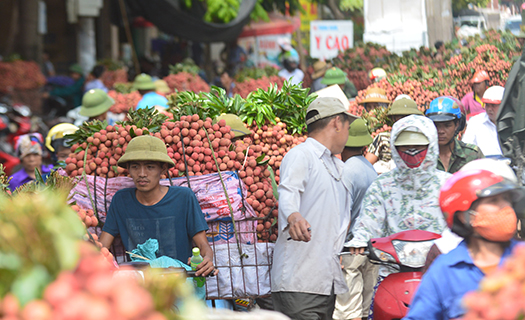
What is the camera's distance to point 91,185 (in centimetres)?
437

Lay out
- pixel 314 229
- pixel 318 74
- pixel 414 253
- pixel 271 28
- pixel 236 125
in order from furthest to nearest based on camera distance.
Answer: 1. pixel 271 28
2. pixel 318 74
3. pixel 236 125
4. pixel 314 229
5. pixel 414 253

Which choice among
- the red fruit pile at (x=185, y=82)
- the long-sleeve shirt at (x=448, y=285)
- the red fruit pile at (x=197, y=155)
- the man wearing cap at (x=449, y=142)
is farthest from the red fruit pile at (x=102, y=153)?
the red fruit pile at (x=185, y=82)

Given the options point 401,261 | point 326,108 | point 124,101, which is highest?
point 124,101

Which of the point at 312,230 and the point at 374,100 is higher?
the point at 374,100

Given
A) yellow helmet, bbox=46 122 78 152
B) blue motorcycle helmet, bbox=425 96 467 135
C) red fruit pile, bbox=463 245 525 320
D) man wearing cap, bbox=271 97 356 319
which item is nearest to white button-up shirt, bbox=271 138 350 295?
man wearing cap, bbox=271 97 356 319

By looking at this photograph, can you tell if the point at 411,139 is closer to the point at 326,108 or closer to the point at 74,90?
the point at 326,108

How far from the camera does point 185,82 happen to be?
465 inches

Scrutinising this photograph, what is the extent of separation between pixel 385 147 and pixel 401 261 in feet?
8.82

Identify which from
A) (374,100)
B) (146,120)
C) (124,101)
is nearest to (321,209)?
(146,120)

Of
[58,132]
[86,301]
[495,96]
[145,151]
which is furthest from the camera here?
[495,96]

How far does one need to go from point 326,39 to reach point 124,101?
550 centimetres

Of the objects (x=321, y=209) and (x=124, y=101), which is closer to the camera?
(x=321, y=209)

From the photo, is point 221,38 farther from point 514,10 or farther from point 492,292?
point 492,292

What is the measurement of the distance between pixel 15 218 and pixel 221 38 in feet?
48.6
